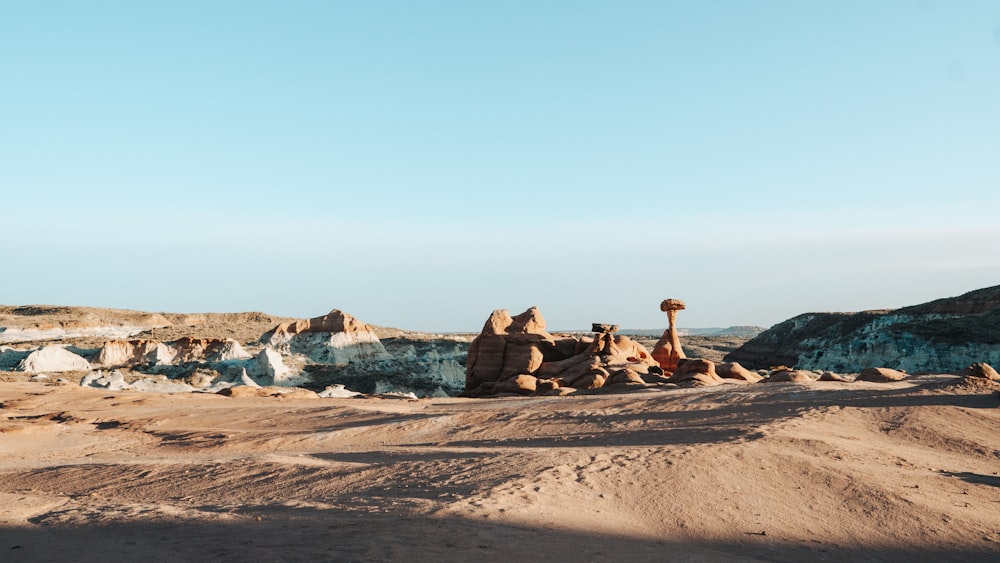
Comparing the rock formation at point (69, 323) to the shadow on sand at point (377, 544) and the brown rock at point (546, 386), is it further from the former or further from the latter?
the shadow on sand at point (377, 544)

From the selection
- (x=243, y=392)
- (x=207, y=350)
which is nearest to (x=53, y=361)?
(x=207, y=350)

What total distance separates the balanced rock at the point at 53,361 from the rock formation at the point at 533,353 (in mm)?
28564

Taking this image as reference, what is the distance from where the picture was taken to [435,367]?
54250mm

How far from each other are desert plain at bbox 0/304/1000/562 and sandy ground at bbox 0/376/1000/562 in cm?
4

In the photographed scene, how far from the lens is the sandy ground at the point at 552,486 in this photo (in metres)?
8.10

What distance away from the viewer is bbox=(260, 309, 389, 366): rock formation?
Result: 56784 mm

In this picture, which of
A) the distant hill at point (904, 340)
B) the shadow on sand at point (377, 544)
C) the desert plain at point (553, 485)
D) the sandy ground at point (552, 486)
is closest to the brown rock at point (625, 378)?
the desert plain at point (553, 485)

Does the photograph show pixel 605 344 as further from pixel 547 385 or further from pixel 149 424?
pixel 149 424

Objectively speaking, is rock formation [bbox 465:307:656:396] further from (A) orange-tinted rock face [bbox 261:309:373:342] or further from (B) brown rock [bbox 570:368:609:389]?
(A) orange-tinted rock face [bbox 261:309:373:342]

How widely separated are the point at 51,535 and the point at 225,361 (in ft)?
141

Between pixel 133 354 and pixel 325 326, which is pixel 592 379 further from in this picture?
pixel 133 354

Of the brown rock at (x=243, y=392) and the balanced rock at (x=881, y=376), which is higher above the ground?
the balanced rock at (x=881, y=376)

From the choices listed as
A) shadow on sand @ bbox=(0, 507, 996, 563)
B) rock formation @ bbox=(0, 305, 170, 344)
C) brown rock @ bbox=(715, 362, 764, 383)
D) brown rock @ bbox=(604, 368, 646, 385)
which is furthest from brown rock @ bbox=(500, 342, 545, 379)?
rock formation @ bbox=(0, 305, 170, 344)

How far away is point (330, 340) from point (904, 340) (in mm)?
41785
